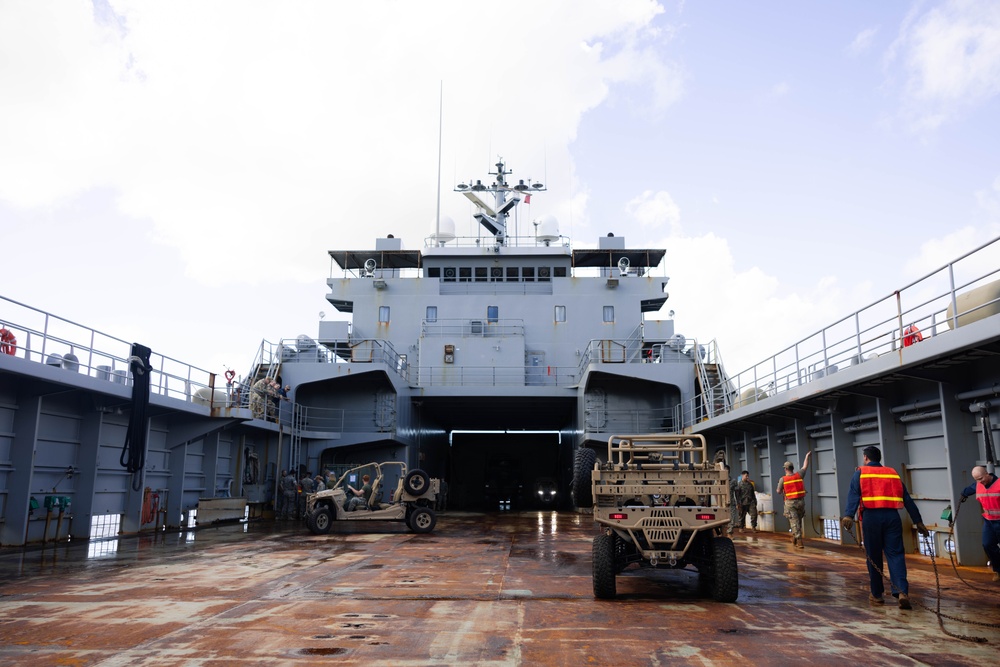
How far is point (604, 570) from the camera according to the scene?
7.07 m

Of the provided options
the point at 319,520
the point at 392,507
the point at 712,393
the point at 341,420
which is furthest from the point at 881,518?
the point at 341,420

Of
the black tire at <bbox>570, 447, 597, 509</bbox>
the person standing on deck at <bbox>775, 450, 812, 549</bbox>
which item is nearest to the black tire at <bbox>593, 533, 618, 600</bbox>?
the black tire at <bbox>570, 447, 597, 509</bbox>

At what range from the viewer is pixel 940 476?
10.4 meters

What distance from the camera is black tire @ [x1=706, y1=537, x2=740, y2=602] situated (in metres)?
6.95

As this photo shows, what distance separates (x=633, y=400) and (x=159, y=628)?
2013cm

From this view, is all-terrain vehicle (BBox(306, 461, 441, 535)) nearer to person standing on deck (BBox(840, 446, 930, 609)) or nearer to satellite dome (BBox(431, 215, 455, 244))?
person standing on deck (BBox(840, 446, 930, 609))

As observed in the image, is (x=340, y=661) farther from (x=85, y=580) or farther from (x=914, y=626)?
(x=85, y=580)

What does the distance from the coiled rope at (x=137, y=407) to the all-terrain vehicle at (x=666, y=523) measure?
10498 mm

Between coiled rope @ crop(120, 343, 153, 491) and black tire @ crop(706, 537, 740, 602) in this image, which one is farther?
coiled rope @ crop(120, 343, 153, 491)

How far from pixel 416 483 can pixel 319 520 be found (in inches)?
86.3

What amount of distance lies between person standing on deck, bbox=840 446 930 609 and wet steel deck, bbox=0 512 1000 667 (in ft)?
0.94

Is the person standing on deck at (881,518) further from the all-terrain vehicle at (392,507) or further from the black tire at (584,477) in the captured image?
the all-terrain vehicle at (392,507)

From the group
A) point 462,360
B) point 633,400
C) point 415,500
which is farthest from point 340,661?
point 462,360

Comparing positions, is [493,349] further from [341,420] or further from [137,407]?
[137,407]
